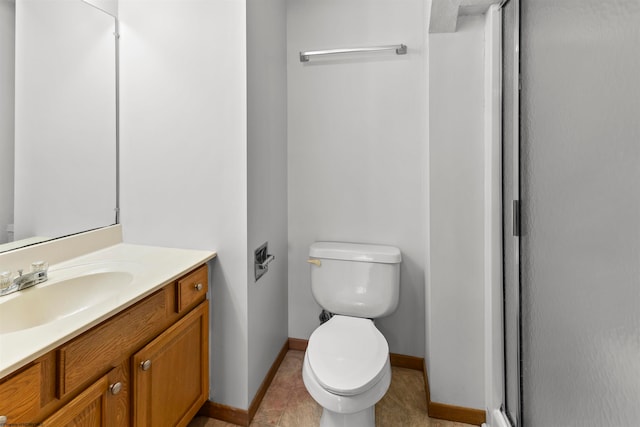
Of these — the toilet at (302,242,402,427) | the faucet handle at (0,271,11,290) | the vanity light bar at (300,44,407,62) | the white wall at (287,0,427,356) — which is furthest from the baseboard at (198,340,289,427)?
the vanity light bar at (300,44,407,62)

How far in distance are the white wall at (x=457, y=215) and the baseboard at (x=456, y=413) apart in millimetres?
25

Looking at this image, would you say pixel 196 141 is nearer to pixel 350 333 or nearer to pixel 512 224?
pixel 350 333

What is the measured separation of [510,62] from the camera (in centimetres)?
121

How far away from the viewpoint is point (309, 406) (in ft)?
5.45

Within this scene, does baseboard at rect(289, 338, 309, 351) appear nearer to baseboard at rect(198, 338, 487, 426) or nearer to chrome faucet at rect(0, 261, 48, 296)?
baseboard at rect(198, 338, 487, 426)

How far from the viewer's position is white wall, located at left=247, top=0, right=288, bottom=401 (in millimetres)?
1515

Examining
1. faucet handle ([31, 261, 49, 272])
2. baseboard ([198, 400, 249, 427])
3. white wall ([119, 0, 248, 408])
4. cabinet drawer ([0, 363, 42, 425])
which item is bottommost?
baseboard ([198, 400, 249, 427])

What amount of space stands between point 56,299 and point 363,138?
5.36 ft

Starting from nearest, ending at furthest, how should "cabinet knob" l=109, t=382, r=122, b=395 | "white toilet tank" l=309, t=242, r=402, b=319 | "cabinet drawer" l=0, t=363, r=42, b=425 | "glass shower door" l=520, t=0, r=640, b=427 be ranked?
"glass shower door" l=520, t=0, r=640, b=427
"cabinet drawer" l=0, t=363, r=42, b=425
"cabinet knob" l=109, t=382, r=122, b=395
"white toilet tank" l=309, t=242, r=402, b=319

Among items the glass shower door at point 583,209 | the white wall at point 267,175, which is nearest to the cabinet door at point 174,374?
the white wall at point 267,175

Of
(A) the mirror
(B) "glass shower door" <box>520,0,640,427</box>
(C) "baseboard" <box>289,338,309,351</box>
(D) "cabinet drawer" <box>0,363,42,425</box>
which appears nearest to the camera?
(B) "glass shower door" <box>520,0,640,427</box>

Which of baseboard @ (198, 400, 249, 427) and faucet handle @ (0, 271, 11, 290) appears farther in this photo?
baseboard @ (198, 400, 249, 427)

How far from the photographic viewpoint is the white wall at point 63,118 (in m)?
1.25

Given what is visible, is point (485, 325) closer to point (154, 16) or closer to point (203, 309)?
point (203, 309)
